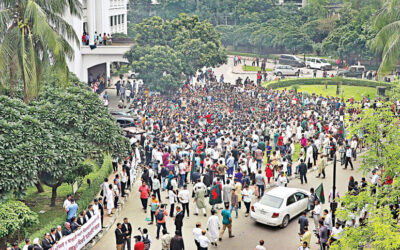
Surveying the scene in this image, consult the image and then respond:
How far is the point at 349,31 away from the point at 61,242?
4473 centimetres

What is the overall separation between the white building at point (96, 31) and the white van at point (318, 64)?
2021 cm

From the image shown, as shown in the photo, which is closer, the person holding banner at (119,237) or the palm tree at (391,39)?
the person holding banner at (119,237)

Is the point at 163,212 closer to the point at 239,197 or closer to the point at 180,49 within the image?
the point at 239,197

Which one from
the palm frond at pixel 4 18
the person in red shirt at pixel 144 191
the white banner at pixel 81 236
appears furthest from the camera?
the person in red shirt at pixel 144 191

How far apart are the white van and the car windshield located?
39.2 meters

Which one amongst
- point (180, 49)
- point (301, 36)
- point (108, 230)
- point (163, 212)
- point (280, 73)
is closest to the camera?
point (163, 212)

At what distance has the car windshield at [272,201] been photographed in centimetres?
1714

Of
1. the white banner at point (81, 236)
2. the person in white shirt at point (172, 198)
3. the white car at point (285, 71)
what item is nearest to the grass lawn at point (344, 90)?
the white car at point (285, 71)

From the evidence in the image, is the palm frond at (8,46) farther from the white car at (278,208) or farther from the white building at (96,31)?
the white building at (96,31)

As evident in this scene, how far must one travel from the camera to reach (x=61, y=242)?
46.2 feet

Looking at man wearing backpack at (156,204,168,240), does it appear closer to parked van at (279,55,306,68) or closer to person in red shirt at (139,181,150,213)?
person in red shirt at (139,181,150,213)

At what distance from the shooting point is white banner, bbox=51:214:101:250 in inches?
561

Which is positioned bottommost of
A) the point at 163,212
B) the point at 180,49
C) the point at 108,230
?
the point at 108,230

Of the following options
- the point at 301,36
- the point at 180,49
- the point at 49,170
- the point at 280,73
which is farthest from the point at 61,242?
the point at 301,36
